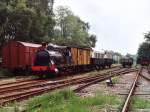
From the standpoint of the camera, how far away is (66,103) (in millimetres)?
16250

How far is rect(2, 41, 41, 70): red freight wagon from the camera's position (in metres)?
40.4

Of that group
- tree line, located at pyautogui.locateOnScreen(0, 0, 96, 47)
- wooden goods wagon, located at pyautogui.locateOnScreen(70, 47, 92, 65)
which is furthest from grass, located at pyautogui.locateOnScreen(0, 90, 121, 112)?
tree line, located at pyautogui.locateOnScreen(0, 0, 96, 47)

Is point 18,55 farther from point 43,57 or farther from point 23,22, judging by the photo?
point 23,22

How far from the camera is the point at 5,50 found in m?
41.6

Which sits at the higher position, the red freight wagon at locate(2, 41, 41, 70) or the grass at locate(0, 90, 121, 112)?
the red freight wagon at locate(2, 41, 41, 70)

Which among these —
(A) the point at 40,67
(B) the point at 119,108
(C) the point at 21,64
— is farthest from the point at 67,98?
(C) the point at 21,64

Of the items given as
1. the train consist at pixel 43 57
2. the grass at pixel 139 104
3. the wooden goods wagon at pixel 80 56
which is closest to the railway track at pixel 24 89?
the grass at pixel 139 104

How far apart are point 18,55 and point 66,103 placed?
25.0m

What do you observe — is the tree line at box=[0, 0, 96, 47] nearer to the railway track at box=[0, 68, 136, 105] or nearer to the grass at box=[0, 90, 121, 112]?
the railway track at box=[0, 68, 136, 105]

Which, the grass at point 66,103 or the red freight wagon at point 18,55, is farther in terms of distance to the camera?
the red freight wagon at point 18,55

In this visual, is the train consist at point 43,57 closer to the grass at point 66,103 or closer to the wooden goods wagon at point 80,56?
the wooden goods wagon at point 80,56

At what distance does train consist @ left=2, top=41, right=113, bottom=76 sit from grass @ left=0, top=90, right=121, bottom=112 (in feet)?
55.6

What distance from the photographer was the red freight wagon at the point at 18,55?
40.4 m

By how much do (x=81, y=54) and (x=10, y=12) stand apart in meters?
8.55
